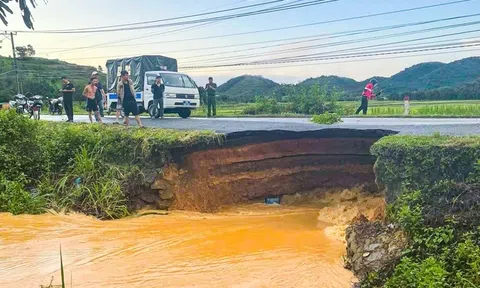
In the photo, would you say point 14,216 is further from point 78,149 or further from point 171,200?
point 171,200

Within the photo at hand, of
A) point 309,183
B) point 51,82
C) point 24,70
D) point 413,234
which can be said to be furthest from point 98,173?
point 24,70

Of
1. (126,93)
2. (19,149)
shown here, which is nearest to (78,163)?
(19,149)

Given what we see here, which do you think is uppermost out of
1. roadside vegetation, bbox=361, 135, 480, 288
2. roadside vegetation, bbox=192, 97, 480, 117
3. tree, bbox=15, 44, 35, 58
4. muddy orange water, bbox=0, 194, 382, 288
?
tree, bbox=15, 44, 35, 58

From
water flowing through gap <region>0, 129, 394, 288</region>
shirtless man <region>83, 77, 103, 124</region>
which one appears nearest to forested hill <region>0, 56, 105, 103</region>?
shirtless man <region>83, 77, 103, 124</region>

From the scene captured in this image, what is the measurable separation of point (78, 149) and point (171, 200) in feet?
8.69

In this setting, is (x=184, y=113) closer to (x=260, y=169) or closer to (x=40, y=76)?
(x=260, y=169)

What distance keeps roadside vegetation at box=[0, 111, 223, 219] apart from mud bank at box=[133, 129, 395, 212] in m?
0.40

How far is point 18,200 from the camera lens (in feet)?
33.4

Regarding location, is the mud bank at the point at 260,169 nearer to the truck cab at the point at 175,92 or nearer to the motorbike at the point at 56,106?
the truck cab at the point at 175,92

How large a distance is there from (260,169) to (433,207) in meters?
5.63

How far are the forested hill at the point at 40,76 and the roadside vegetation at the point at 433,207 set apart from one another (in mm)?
42385

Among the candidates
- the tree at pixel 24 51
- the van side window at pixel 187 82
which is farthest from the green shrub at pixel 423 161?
the tree at pixel 24 51

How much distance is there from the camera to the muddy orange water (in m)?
6.58

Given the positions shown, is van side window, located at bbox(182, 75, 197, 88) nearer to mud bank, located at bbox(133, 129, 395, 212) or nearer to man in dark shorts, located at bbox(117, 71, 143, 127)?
man in dark shorts, located at bbox(117, 71, 143, 127)
